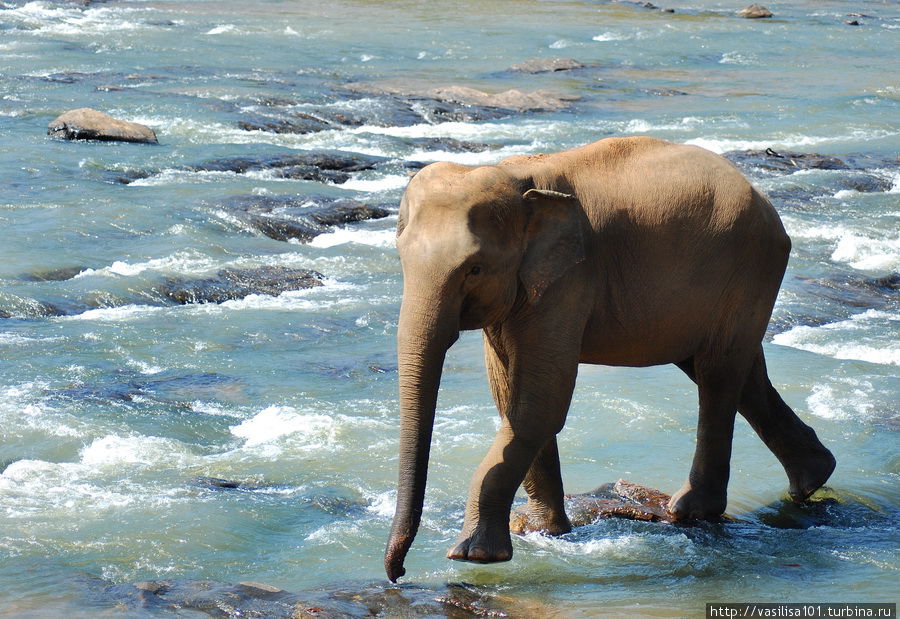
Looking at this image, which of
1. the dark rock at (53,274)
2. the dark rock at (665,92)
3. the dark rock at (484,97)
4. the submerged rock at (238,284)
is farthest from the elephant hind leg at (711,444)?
the dark rock at (665,92)

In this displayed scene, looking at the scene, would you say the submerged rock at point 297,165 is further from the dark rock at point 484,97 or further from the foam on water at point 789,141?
the dark rock at point 484,97

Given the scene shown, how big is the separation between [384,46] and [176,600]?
33737 mm

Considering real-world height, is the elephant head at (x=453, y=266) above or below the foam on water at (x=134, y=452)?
above

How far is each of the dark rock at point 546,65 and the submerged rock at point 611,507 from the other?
2862cm

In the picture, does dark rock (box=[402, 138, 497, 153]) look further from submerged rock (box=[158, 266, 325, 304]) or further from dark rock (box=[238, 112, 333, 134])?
submerged rock (box=[158, 266, 325, 304])

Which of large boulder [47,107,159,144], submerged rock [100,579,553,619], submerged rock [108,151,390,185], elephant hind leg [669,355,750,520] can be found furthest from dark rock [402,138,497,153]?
submerged rock [100,579,553,619]

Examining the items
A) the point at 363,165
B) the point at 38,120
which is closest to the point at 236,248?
the point at 363,165

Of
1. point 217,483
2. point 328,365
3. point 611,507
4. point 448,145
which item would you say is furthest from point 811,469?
point 448,145

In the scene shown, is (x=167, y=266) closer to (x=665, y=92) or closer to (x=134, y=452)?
(x=134, y=452)

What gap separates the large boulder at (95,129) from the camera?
2302cm

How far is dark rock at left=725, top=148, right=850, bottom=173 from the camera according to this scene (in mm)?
22922

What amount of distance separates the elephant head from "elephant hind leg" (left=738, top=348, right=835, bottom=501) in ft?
7.48

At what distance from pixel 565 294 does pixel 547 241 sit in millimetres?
289

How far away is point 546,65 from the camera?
36469 millimetres
